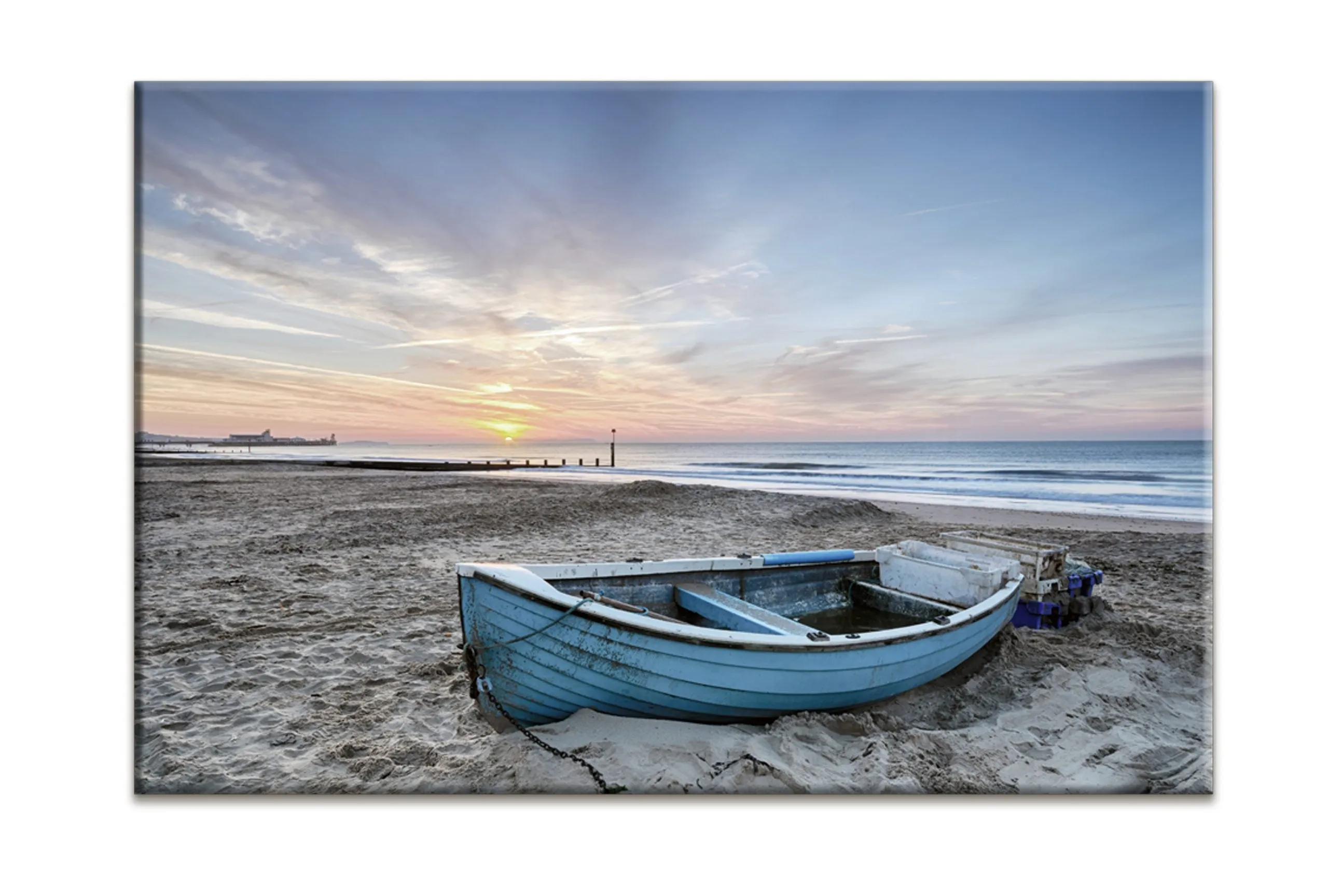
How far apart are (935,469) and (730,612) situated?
17542 millimetres

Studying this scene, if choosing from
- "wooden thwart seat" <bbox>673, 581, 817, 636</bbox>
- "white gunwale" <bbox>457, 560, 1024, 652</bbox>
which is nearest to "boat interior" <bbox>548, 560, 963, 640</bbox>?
A: "wooden thwart seat" <bbox>673, 581, 817, 636</bbox>

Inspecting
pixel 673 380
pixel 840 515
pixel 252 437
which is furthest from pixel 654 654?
pixel 840 515

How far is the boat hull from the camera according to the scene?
2.31 metres

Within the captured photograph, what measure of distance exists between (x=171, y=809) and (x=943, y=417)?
5.25m

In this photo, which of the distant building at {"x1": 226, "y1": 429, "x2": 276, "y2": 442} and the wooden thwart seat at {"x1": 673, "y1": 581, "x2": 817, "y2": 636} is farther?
the distant building at {"x1": 226, "y1": 429, "x2": 276, "y2": 442}

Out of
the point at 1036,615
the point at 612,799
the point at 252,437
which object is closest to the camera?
the point at 612,799

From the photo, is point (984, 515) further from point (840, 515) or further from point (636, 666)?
point (636, 666)

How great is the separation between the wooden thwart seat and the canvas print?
3cm

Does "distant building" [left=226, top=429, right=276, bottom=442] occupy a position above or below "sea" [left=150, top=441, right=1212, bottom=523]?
above

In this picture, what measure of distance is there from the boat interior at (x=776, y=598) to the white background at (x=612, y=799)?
0.91 m

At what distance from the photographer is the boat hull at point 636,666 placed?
2.31 m

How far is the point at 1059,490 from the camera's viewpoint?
1292 cm

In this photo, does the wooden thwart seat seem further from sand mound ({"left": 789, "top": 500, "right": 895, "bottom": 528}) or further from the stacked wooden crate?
sand mound ({"left": 789, "top": 500, "right": 895, "bottom": 528})

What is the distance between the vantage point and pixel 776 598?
3.92 metres
